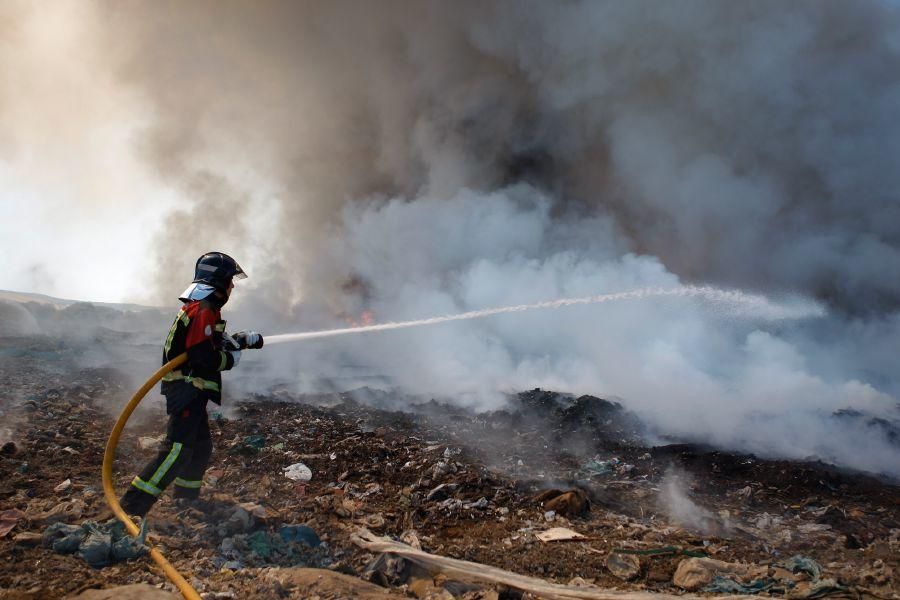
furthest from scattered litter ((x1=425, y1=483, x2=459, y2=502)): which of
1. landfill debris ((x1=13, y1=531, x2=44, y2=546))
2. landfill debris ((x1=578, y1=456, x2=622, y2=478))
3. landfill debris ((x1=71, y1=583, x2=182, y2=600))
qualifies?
landfill debris ((x1=13, y1=531, x2=44, y2=546))

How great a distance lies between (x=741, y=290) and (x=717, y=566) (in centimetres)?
1272

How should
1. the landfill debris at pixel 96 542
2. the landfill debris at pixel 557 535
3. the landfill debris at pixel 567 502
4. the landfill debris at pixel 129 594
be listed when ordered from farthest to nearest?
the landfill debris at pixel 567 502 → the landfill debris at pixel 557 535 → the landfill debris at pixel 96 542 → the landfill debris at pixel 129 594

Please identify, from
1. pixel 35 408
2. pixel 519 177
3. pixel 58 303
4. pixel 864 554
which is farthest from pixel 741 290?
pixel 58 303

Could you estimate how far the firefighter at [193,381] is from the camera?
11.9 feet

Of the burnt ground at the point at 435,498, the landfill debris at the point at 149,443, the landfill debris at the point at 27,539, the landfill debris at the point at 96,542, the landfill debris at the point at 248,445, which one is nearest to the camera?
the landfill debris at the point at 96,542

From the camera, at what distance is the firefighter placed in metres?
3.62

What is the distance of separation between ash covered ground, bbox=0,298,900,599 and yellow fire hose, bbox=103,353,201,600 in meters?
0.11

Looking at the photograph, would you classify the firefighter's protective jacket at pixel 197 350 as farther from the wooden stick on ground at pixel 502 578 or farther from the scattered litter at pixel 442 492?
the scattered litter at pixel 442 492

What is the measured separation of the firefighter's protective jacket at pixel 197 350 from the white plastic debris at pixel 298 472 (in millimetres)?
1560

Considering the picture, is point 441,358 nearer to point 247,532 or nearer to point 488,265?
point 488,265

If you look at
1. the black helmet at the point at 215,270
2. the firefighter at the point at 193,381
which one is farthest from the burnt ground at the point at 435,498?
the black helmet at the point at 215,270

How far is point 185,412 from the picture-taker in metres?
3.84

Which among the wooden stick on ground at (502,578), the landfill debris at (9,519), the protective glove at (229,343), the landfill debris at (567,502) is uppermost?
the protective glove at (229,343)

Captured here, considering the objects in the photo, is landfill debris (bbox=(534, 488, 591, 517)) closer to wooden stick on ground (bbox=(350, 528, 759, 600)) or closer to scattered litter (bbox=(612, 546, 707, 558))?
scattered litter (bbox=(612, 546, 707, 558))
